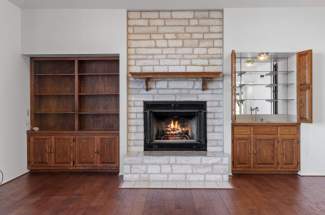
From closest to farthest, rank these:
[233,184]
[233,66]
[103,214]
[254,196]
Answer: [103,214]
[254,196]
[233,184]
[233,66]

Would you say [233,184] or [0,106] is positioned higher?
[0,106]

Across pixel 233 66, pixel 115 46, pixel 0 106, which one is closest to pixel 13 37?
pixel 0 106

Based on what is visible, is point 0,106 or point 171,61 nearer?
point 0,106

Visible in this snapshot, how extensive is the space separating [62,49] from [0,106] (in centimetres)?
150

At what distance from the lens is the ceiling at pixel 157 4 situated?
5656mm

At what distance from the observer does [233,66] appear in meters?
5.69

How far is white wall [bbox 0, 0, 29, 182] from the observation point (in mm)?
5449

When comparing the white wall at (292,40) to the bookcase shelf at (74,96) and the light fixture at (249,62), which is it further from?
the bookcase shelf at (74,96)

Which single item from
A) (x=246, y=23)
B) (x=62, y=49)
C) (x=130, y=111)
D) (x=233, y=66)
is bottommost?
(x=130, y=111)

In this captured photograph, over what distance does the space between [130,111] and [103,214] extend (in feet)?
8.62

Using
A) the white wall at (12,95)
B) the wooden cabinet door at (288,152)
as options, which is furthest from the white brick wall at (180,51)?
the white wall at (12,95)

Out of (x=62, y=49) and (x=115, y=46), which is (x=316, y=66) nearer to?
(x=115, y=46)

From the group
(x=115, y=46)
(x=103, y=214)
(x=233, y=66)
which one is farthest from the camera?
(x=115, y=46)

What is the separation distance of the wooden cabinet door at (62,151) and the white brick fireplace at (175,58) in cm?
113
